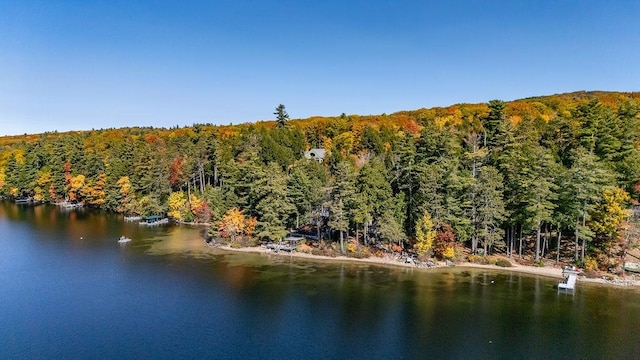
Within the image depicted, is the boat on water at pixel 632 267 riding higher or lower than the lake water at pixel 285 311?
higher

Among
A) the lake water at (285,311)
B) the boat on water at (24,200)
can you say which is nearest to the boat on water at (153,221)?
the lake water at (285,311)

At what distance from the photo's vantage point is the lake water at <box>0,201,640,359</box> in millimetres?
32594

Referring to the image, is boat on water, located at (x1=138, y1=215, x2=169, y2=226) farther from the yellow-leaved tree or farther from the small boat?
the small boat

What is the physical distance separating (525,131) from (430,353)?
45.5m

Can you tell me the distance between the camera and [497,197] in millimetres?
53750

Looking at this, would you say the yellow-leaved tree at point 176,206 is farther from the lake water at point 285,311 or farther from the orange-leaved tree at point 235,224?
the lake water at point 285,311

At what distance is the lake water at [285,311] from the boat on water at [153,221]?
21.9m

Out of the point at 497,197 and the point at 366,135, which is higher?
the point at 366,135

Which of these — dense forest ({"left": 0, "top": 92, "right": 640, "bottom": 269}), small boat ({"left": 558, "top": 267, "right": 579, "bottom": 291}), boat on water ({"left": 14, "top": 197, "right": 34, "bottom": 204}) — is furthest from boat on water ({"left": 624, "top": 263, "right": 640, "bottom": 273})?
boat on water ({"left": 14, "top": 197, "right": 34, "bottom": 204})

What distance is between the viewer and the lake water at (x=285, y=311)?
107ft

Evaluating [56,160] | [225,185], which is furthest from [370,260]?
[56,160]

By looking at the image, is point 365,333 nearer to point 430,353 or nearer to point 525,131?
point 430,353

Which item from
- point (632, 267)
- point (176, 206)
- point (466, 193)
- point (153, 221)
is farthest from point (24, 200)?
point (632, 267)

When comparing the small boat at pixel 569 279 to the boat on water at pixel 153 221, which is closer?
the small boat at pixel 569 279
